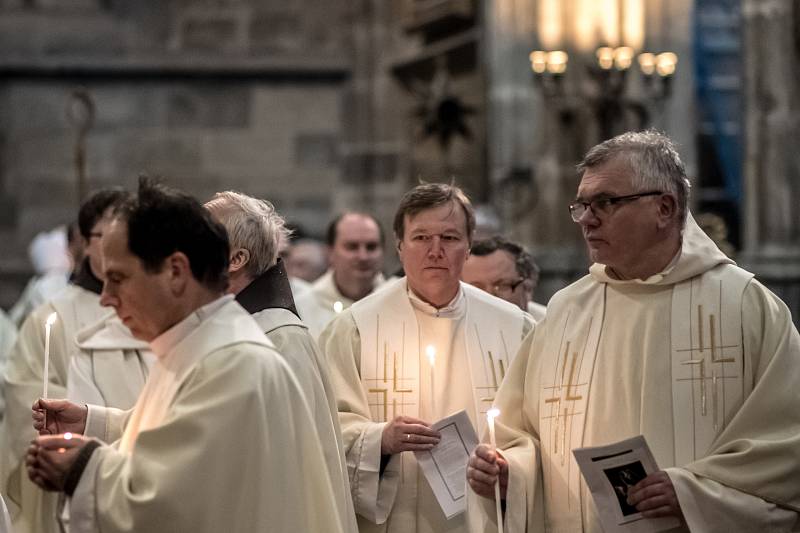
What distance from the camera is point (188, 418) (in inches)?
162

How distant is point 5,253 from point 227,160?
7.66 feet

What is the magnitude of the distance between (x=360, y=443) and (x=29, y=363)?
1999 millimetres

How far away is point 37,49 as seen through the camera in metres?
16.3

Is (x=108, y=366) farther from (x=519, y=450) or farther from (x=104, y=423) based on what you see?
(x=519, y=450)

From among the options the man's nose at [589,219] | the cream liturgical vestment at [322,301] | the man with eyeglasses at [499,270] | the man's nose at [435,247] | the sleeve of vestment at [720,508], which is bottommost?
the sleeve of vestment at [720,508]

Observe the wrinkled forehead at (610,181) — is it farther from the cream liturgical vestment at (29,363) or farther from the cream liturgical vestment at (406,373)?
the cream liturgical vestment at (29,363)

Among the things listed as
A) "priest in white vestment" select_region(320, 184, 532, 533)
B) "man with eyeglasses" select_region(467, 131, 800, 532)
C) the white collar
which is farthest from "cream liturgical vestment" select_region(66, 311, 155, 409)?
"man with eyeglasses" select_region(467, 131, 800, 532)

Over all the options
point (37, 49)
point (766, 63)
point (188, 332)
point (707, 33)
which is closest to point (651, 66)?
point (766, 63)

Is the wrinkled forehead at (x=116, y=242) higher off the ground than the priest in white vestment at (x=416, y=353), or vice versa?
the wrinkled forehead at (x=116, y=242)

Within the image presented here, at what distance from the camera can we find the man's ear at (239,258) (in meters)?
5.10

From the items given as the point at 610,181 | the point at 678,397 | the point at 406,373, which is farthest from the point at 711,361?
the point at 406,373

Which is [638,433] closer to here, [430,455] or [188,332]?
[430,455]

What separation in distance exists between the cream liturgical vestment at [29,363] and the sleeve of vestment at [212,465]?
2.96m

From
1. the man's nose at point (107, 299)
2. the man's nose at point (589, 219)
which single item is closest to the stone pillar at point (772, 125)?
the man's nose at point (589, 219)
